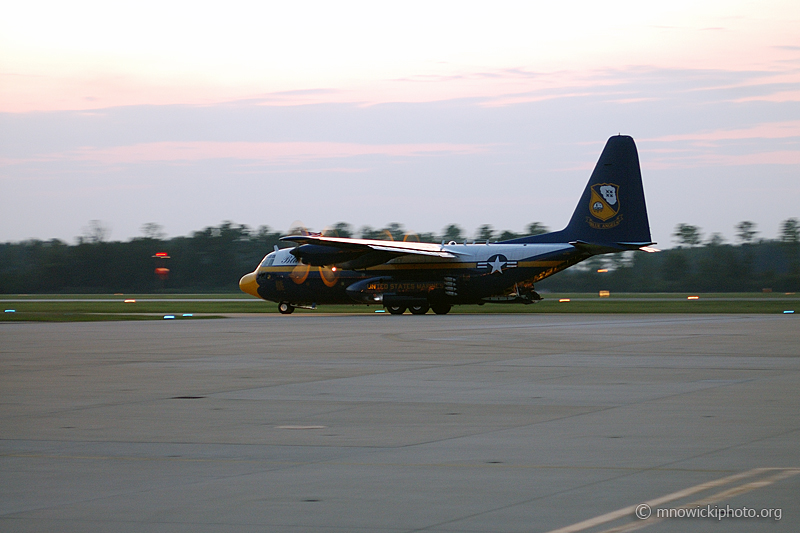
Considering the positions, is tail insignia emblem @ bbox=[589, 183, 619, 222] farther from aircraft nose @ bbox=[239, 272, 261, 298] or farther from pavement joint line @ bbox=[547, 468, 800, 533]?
pavement joint line @ bbox=[547, 468, 800, 533]

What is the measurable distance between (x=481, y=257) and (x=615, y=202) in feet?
20.2

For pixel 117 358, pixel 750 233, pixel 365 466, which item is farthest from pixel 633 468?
pixel 750 233

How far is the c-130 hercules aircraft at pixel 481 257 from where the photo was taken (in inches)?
1642

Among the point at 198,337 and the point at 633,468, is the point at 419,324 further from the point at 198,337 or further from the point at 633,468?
the point at 633,468

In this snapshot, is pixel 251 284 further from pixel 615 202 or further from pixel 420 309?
pixel 615 202

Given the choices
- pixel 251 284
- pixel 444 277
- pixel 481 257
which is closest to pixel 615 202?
pixel 481 257

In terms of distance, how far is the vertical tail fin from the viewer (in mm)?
41719

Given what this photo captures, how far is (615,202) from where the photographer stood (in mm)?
41719

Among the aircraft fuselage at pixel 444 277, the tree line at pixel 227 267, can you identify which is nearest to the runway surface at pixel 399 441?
the aircraft fuselage at pixel 444 277

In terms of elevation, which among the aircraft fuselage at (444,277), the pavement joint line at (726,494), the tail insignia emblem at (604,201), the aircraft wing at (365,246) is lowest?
the pavement joint line at (726,494)

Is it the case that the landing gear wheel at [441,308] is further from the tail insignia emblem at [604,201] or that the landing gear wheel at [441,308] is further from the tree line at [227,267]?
the tree line at [227,267]

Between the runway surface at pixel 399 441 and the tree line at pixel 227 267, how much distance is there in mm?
97390

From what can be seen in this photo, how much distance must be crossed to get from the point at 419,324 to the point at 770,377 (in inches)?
759

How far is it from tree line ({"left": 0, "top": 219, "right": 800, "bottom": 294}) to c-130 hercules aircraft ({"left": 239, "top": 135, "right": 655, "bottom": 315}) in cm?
6901
